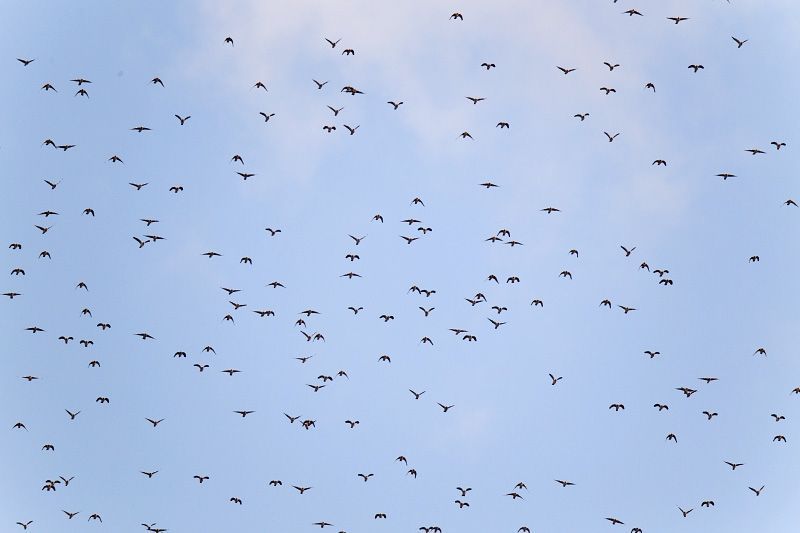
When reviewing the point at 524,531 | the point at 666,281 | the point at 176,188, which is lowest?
the point at 524,531

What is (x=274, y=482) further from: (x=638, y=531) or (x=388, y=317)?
(x=638, y=531)

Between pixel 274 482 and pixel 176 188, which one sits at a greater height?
pixel 176 188

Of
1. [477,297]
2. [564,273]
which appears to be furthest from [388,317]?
[564,273]

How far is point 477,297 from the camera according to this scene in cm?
15100

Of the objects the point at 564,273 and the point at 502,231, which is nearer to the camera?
the point at 502,231

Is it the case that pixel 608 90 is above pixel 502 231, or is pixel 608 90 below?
above

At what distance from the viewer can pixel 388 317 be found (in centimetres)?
Result: 15125

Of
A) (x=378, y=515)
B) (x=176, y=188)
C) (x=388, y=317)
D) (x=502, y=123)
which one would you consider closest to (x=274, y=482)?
(x=378, y=515)

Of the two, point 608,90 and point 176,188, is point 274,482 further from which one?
point 608,90

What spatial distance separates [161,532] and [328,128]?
47.4 metres

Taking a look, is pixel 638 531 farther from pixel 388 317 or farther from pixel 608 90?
pixel 608 90

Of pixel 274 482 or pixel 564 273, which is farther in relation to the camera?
pixel 564 273

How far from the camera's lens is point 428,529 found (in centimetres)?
15238

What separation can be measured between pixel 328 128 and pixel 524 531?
158 feet
